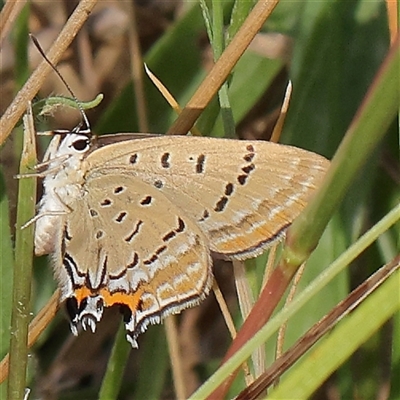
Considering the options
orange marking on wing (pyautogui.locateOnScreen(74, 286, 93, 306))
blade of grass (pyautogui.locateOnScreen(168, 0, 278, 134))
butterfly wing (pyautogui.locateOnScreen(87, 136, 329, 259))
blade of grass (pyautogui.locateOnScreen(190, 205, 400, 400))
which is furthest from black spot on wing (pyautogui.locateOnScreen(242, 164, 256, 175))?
blade of grass (pyautogui.locateOnScreen(190, 205, 400, 400))

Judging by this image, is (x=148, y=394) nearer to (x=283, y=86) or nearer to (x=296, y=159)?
(x=296, y=159)

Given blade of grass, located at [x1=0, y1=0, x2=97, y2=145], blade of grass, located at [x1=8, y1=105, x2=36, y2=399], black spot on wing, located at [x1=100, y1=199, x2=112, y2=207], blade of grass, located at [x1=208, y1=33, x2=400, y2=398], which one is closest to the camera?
blade of grass, located at [x1=208, y1=33, x2=400, y2=398]

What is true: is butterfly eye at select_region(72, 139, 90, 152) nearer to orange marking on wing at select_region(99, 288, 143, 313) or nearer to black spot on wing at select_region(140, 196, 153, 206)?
black spot on wing at select_region(140, 196, 153, 206)

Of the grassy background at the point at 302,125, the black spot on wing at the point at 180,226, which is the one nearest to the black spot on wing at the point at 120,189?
the black spot on wing at the point at 180,226

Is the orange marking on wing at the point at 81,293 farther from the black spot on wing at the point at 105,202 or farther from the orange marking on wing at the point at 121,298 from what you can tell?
the black spot on wing at the point at 105,202

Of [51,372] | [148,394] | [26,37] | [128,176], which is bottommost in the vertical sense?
[51,372]

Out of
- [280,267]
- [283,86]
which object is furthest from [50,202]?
[283,86]
